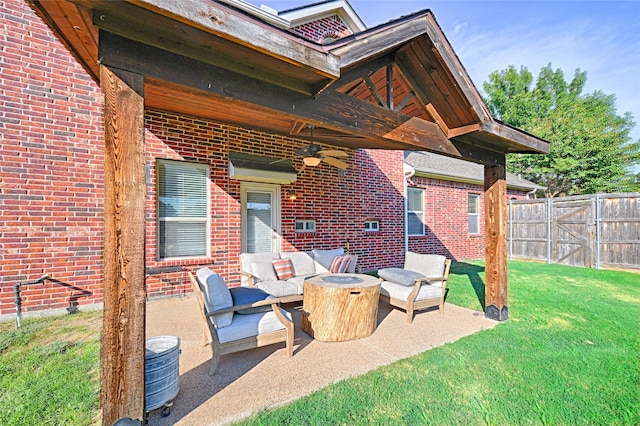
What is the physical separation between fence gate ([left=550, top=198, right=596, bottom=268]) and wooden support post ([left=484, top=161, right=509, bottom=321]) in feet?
23.3

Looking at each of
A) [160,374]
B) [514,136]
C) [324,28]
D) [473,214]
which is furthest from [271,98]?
[473,214]

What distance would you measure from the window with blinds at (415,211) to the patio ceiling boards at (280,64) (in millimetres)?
5146

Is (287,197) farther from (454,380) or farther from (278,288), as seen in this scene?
(454,380)

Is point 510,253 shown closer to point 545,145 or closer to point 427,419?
point 545,145

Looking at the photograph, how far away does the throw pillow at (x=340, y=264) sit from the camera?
5.71m

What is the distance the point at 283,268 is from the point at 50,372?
3324mm

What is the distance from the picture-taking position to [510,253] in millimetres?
11422

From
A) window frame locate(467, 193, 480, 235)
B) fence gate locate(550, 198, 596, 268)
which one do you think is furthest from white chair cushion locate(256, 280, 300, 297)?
fence gate locate(550, 198, 596, 268)

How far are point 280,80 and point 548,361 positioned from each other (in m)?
4.07

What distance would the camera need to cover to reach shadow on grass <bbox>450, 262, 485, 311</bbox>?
19.3ft

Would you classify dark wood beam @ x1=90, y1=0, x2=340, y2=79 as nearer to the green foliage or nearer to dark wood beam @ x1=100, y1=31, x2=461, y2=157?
dark wood beam @ x1=100, y1=31, x2=461, y2=157

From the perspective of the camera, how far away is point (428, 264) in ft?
17.0

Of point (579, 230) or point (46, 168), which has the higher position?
point (46, 168)

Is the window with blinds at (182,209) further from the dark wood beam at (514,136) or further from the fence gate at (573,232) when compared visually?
the fence gate at (573,232)
